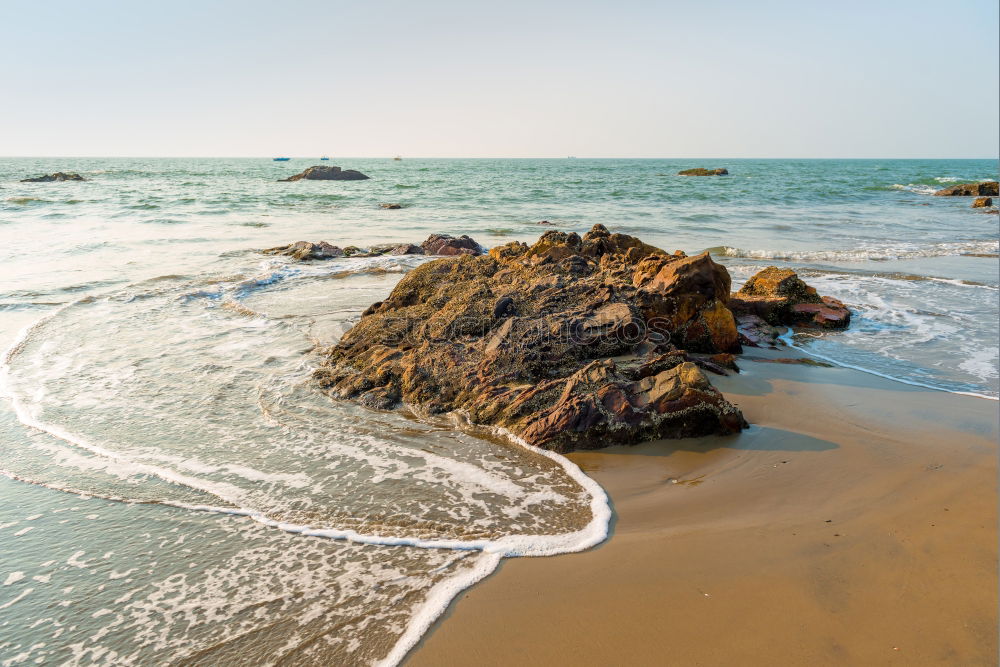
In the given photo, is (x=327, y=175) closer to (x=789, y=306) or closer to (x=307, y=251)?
(x=307, y=251)

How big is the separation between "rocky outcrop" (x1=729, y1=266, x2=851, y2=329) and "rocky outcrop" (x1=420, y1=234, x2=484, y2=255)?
24.3 ft

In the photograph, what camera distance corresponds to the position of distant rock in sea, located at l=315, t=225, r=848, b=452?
4.25m

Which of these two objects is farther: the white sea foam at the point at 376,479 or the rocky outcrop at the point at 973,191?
the rocky outcrop at the point at 973,191

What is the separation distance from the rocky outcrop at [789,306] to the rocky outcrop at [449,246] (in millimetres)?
7411

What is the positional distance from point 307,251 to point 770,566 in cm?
1223

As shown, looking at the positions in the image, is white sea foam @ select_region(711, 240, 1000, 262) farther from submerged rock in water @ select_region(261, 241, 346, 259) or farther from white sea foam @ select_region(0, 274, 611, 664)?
white sea foam @ select_region(0, 274, 611, 664)

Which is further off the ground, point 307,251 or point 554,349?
point 307,251

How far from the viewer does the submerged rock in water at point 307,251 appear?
13062 millimetres

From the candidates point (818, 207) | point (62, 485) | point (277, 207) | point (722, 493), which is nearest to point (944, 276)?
point (722, 493)

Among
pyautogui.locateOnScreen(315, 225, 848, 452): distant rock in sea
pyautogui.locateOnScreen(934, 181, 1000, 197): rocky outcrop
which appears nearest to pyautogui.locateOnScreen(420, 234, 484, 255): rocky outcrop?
pyautogui.locateOnScreen(315, 225, 848, 452): distant rock in sea

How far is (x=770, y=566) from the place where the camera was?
9.35 ft

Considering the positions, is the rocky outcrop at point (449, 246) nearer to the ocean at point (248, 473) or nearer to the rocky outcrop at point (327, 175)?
the ocean at point (248, 473)

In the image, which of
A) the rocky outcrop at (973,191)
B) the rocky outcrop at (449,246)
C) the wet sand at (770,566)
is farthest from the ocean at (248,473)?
the rocky outcrop at (973,191)

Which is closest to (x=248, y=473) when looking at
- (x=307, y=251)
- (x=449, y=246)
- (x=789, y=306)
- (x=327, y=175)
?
(x=789, y=306)
